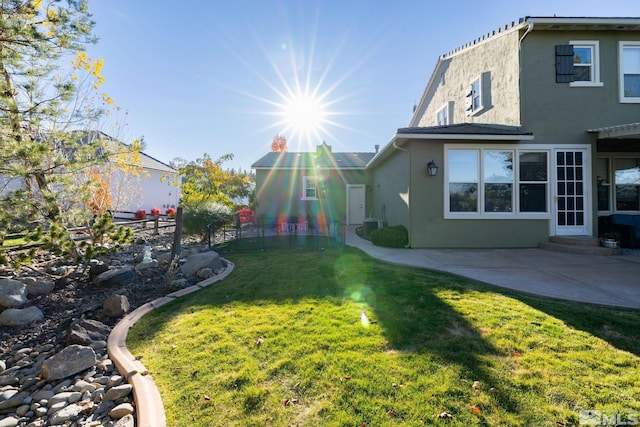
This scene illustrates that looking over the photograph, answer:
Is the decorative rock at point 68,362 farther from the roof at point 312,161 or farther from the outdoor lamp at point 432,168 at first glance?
the roof at point 312,161

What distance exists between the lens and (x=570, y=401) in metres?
2.04

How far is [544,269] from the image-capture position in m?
5.88

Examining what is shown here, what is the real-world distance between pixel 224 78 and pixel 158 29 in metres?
3.31

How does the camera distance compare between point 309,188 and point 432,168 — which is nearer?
point 432,168

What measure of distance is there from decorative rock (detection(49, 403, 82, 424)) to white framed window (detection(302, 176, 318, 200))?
1339cm

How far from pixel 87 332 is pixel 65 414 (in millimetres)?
1269

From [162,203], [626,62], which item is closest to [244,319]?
[626,62]

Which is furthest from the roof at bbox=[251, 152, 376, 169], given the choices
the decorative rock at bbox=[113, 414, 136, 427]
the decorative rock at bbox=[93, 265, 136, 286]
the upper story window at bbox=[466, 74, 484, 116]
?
the decorative rock at bbox=[113, 414, 136, 427]

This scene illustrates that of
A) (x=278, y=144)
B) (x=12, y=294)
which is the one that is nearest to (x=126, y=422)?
(x=12, y=294)

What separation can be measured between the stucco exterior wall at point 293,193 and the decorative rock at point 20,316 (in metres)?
11.8

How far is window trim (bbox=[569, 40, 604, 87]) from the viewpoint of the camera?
833cm

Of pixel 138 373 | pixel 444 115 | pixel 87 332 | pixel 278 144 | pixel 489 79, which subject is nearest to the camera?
pixel 138 373

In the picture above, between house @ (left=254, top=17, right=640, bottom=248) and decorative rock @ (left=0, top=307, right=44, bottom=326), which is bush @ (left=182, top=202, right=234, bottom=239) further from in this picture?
house @ (left=254, top=17, right=640, bottom=248)

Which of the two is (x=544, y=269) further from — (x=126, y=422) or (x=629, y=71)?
(x=629, y=71)
